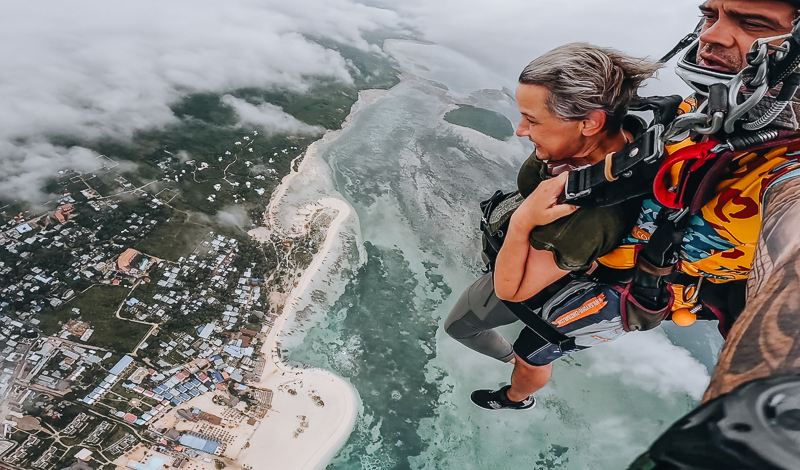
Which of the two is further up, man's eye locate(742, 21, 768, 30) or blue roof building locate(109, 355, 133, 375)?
man's eye locate(742, 21, 768, 30)

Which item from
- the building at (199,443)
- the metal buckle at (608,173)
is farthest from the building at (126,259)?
the metal buckle at (608,173)

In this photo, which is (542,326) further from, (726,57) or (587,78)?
(726,57)

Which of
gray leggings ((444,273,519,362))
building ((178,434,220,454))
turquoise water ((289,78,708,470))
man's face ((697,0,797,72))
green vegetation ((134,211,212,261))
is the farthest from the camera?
green vegetation ((134,211,212,261))

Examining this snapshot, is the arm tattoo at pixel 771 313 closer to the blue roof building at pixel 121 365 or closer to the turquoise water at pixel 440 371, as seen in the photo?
the turquoise water at pixel 440 371

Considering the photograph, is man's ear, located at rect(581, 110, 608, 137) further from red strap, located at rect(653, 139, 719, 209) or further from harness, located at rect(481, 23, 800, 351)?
red strap, located at rect(653, 139, 719, 209)

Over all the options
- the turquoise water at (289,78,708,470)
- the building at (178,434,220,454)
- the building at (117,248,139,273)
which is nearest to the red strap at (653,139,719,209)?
the turquoise water at (289,78,708,470)

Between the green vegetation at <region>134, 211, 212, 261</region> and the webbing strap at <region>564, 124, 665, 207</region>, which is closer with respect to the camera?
the webbing strap at <region>564, 124, 665, 207</region>
